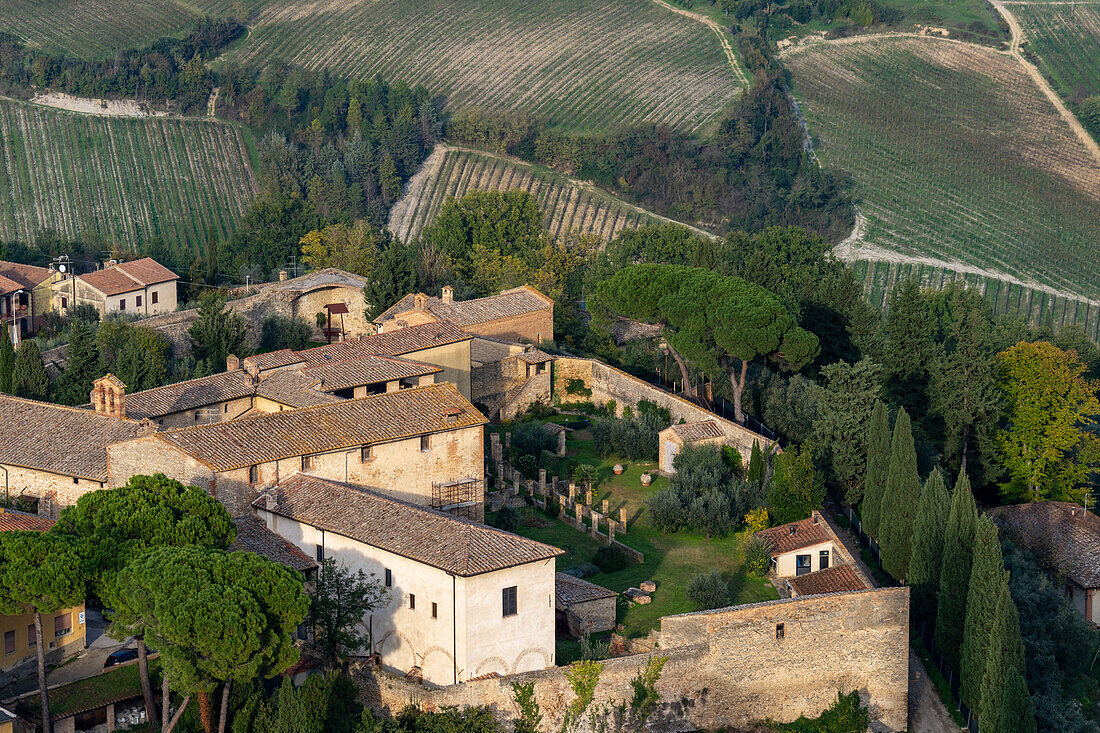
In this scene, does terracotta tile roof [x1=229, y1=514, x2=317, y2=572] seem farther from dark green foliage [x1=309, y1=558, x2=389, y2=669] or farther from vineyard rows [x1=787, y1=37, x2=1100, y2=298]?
vineyard rows [x1=787, y1=37, x2=1100, y2=298]

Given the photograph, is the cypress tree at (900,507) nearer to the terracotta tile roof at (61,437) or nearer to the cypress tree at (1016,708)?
the cypress tree at (1016,708)

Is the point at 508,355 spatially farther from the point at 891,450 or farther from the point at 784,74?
the point at 784,74

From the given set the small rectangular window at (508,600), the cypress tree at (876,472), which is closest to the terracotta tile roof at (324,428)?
the small rectangular window at (508,600)

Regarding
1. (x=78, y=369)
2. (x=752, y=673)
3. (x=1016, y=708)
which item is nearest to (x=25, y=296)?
(x=78, y=369)

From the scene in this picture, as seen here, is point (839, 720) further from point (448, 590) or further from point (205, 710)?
point (205, 710)

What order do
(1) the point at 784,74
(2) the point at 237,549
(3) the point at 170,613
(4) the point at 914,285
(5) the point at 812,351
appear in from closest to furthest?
(3) the point at 170,613, (2) the point at 237,549, (5) the point at 812,351, (4) the point at 914,285, (1) the point at 784,74

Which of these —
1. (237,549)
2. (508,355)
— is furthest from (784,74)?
(237,549)
